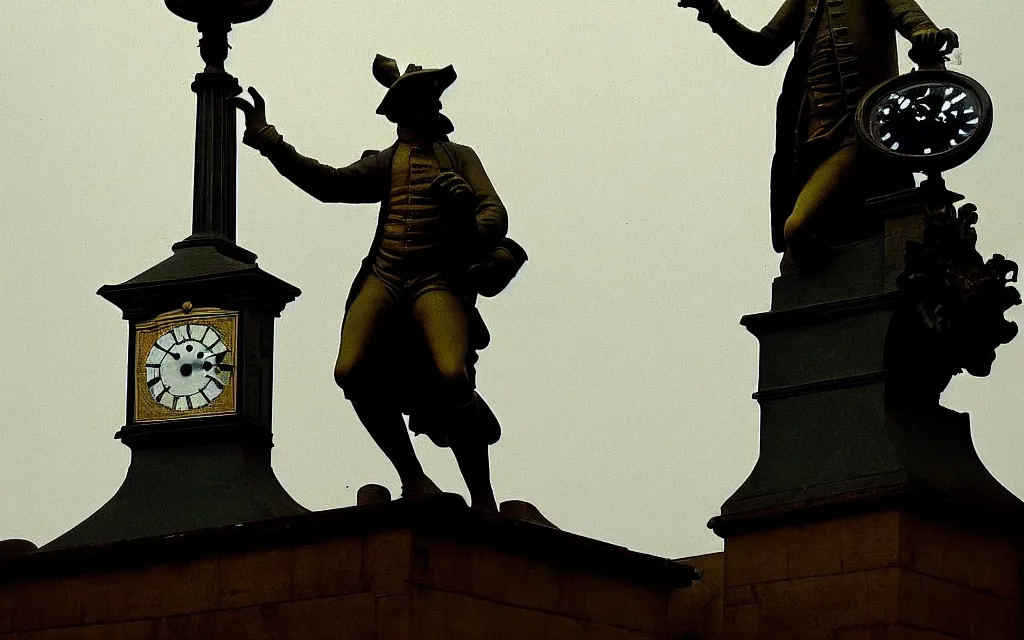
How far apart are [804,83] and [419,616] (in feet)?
14.1

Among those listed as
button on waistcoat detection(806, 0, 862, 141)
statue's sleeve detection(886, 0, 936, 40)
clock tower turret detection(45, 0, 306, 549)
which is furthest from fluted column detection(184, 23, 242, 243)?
statue's sleeve detection(886, 0, 936, 40)

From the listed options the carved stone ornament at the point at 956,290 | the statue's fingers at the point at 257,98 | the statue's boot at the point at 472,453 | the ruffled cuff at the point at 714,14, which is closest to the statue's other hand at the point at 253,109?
the statue's fingers at the point at 257,98

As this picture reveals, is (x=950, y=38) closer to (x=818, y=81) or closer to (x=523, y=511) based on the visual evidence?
(x=818, y=81)

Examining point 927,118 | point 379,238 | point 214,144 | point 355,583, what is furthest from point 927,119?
point 214,144

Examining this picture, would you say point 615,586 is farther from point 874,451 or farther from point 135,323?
point 135,323

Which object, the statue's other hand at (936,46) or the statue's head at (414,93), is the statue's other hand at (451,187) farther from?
the statue's other hand at (936,46)

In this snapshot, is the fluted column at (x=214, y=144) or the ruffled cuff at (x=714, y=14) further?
the fluted column at (x=214, y=144)

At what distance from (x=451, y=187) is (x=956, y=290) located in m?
2.96

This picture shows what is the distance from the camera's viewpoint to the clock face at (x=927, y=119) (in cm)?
2094

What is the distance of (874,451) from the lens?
2117 centimetres

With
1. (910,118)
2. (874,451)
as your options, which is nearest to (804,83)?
(910,118)

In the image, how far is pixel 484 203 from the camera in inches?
819

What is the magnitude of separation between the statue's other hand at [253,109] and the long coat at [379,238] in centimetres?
6

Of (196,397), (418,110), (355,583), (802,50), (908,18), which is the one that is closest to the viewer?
(355,583)
